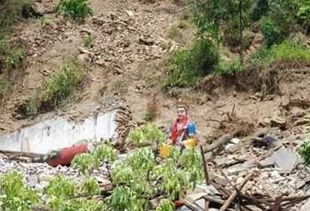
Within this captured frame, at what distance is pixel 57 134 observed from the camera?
671 inches

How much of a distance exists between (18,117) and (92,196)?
1000 cm

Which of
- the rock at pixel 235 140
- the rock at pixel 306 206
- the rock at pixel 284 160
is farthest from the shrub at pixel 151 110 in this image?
the rock at pixel 306 206

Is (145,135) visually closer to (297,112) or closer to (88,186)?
(88,186)

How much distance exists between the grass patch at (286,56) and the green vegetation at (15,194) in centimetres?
959

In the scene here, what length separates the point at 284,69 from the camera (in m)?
16.3

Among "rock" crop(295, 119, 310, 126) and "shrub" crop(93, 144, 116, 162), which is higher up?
"rock" crop(295, 119, 310, 126)

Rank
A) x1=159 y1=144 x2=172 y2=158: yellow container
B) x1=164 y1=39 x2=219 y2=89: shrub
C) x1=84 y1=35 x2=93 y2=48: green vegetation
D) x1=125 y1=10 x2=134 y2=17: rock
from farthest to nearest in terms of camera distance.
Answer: x1=125 y1=10 x2=134 y2=17: rock
x1=84 y1=35 x2=93 y2=48: green vegetation
x1=164 y1=39 x2=219 y2=89: shrub
x1=159 y1=144 x2=172 y2=158: yellow container

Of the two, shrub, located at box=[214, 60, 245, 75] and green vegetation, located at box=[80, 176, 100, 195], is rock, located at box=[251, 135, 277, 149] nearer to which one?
shrub, located at box=[214, 60, 245, 75]

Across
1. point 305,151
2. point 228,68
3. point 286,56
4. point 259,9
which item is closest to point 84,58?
point 228,68

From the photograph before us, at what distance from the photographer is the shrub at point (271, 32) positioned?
57.5ft

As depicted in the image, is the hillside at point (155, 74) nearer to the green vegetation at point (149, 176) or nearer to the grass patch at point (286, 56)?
the grass patch at point (286, 56)

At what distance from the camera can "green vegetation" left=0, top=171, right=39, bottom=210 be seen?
7242 mm

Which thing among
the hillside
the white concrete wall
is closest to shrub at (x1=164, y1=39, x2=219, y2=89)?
the hillside

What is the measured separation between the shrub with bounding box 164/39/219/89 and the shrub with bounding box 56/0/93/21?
10.9 feet
